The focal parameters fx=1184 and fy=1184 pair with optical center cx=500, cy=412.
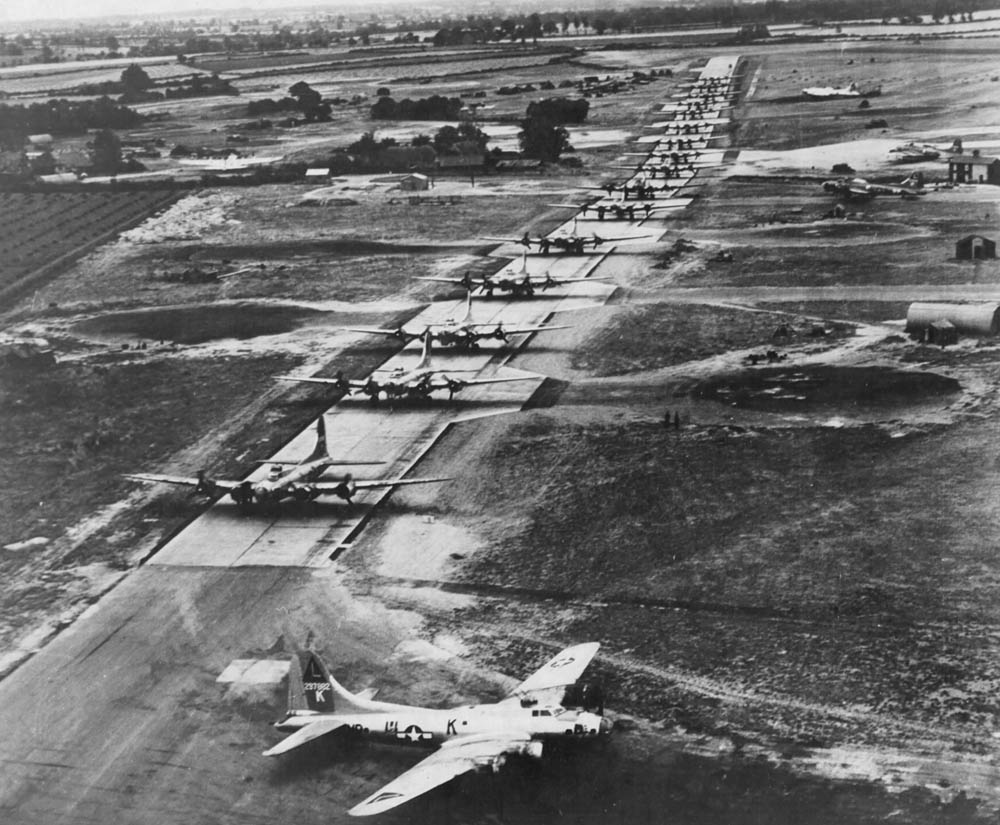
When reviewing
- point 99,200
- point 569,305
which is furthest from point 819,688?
point 99,200

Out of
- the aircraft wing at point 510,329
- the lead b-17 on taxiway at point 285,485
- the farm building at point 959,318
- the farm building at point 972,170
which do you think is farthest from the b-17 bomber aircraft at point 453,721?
the farm building at point 972,170

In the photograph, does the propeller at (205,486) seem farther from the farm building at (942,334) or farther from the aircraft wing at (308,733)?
the farm building at (942,334)

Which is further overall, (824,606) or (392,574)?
(392,574)

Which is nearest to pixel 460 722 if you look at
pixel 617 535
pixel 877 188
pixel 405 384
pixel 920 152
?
pixel 617 535

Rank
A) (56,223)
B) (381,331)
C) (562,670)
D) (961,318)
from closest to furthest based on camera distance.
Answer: (562,670) < (961,318) < (381,331) < (56,223)

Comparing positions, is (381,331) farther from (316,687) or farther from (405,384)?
(316,687)

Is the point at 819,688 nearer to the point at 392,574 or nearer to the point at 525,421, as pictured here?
the point at 392,574

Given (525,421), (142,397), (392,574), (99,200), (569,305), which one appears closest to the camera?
(392,574)
